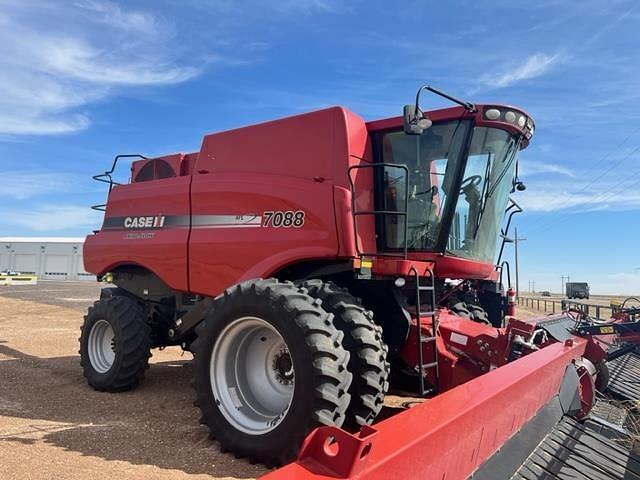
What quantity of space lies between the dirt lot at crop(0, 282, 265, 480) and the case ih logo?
1.97 metres

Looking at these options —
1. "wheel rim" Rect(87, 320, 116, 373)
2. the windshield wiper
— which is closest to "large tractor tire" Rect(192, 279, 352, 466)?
the windshield wiper

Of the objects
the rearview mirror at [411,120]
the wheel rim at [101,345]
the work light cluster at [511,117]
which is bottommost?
the wheel rim at [101,345]

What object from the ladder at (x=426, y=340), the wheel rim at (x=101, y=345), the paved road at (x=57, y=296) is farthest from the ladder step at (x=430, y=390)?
the paved road at (x=57, y=296)

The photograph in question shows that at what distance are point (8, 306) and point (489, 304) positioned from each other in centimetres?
1686

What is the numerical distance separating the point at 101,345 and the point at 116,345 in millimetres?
680

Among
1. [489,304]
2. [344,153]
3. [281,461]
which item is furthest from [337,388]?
[489,304]

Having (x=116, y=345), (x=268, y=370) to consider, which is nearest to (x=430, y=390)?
(x=268, y=370)

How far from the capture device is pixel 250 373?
4398 mm

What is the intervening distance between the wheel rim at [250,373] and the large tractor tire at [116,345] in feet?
7.54

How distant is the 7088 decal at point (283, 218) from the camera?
16.3ft

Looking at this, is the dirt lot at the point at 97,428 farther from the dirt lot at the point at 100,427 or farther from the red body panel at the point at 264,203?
the red body panel at the point at 264,203

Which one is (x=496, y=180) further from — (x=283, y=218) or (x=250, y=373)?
(x=250, y=373)

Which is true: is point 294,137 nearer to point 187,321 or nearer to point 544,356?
point 187,321

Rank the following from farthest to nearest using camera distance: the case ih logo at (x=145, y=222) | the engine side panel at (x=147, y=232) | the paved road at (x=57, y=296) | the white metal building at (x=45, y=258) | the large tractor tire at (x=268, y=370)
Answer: the white metal building at (x=45, y=258)
the paved road at (x=57, y=296)
the case ih logo at (x=145, y=222)
the engine side panel at (x=147, y=232)
the large tractor tire at (x=268, y=370)
